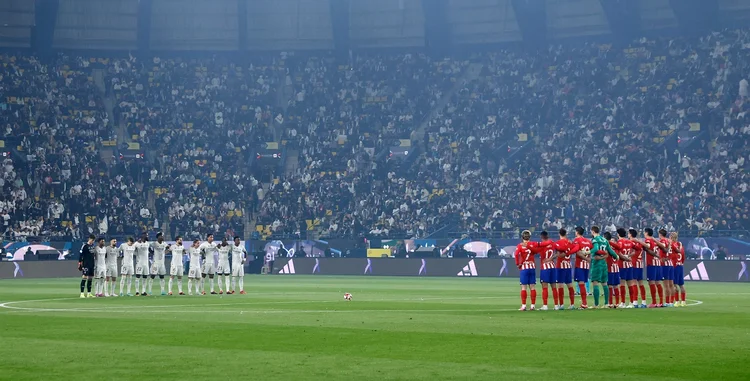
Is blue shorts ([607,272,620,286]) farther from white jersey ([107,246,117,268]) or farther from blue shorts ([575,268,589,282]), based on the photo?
white jersey ([107,246,117,268])

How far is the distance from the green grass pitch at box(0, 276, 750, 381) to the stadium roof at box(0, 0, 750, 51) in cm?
4569

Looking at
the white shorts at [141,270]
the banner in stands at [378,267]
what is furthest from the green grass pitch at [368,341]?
the banner in stands at [378,267]

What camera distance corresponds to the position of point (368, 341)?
2097 centimetres

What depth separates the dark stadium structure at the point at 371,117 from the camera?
222ft

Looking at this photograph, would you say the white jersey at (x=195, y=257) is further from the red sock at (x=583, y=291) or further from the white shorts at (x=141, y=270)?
the red sock at (x=583, y=291)

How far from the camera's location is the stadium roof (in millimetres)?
78062

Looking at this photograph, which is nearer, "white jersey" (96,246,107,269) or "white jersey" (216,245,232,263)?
"white jersey" (96,246,107,269)

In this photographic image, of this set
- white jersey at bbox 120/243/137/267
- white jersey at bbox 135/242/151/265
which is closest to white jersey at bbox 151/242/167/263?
white jersey at bbox 135/242/151/265

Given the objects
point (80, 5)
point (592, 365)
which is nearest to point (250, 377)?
point (592, 365)

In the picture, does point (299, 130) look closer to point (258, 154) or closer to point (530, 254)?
point (258, 154)

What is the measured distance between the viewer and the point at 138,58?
3285 inches

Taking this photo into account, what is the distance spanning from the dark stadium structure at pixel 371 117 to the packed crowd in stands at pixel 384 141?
5.5 inches

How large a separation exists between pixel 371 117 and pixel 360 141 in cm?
271

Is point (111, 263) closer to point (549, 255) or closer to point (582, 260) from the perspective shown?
point (582, 260)
